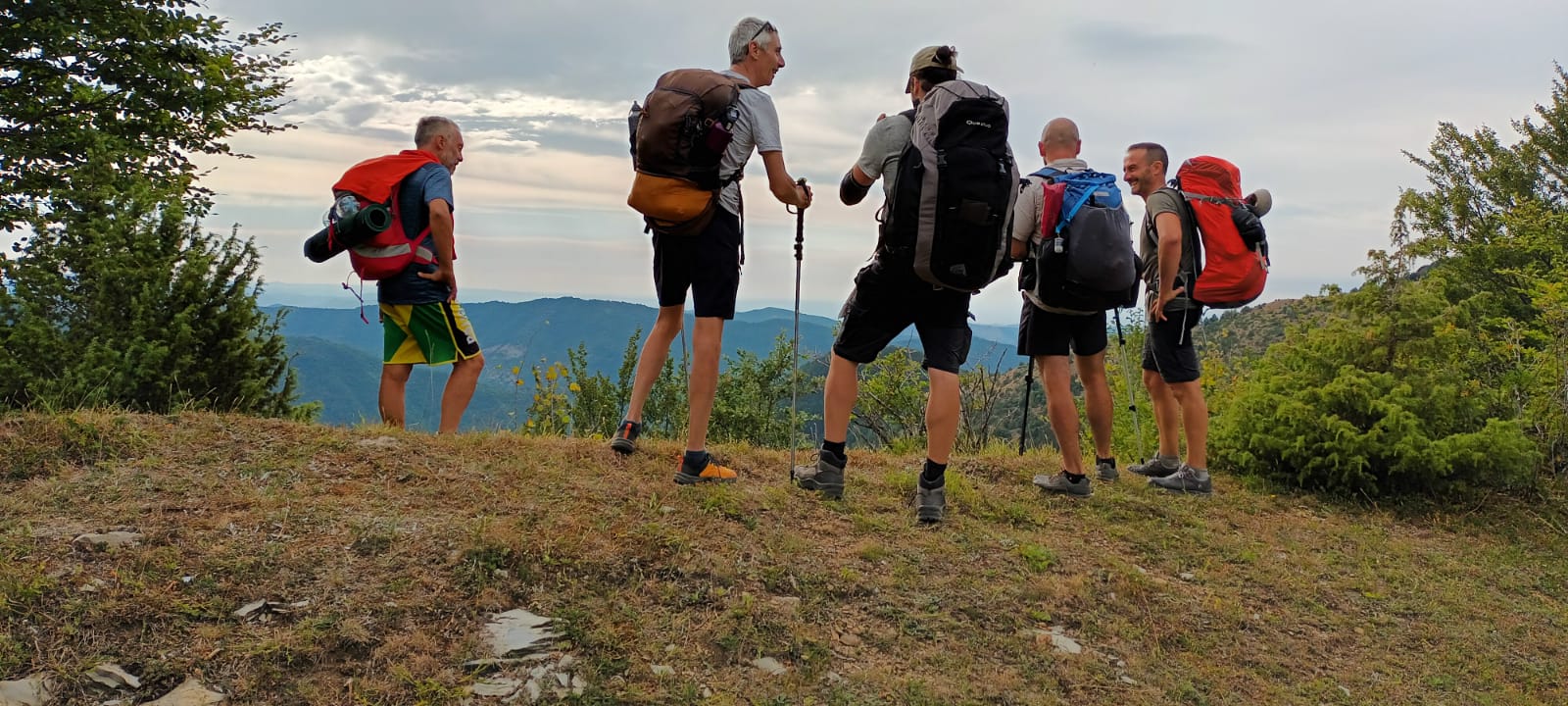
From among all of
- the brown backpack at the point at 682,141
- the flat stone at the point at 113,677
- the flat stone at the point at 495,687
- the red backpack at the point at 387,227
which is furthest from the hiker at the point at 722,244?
the flat stone at the point at 113,677

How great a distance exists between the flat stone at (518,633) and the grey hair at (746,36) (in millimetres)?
2746

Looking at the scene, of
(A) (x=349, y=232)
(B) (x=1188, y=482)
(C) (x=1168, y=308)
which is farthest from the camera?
(B) (x=1188, y=482)

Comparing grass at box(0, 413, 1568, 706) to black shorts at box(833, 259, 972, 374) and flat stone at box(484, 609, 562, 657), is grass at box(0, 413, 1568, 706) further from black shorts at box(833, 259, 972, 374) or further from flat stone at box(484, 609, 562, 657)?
black shorts at box(833, 259, 972, 374)

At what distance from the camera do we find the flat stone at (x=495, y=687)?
2646 mm

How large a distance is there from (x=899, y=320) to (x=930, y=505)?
→ 985 mm

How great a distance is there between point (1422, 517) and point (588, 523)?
5.70 meters

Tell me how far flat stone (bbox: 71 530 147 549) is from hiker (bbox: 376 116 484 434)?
6.34 ft

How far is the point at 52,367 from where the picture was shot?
20.8 feet

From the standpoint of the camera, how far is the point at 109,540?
10.3 ft

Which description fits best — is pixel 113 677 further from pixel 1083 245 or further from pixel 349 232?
pixel 1083 245

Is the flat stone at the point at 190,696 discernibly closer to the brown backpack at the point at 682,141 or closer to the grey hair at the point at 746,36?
the brown backpack at the point at 682,141

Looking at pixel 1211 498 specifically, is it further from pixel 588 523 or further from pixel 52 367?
pixel 52 367

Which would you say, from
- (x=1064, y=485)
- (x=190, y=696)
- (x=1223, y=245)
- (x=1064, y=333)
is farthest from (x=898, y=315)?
(x=190, y=696)

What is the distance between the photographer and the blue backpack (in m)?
4.85
